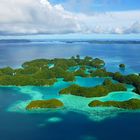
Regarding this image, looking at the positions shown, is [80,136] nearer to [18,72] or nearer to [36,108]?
[36,108]

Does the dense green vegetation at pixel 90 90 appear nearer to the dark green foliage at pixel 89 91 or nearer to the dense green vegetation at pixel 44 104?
the dark green foliage at pixel 89 91

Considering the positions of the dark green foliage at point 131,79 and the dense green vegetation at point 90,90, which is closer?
the dense green vegetation at point 90,90

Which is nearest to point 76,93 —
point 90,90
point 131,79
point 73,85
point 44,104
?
point 90,90

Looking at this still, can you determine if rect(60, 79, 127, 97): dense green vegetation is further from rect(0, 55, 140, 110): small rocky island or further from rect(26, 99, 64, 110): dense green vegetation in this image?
rect(26, 99, 64, 110): dense green vegetation

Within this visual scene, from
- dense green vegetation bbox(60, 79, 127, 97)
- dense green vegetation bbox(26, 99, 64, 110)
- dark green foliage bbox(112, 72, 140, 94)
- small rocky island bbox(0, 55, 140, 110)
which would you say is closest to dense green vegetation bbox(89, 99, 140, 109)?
small rocky island bbox(0, 55, 140, 110)

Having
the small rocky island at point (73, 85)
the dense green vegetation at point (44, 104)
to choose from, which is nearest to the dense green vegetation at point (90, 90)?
the small rocky island at point (73, 85)

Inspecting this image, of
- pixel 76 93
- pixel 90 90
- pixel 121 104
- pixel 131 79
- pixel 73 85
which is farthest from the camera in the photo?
pixel 131 79

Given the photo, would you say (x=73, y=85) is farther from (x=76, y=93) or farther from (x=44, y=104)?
(x=44, y=104)

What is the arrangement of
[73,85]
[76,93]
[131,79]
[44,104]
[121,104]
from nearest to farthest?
[121,104] → [44,104] → [76,93] → [73,85] → [131,79]
